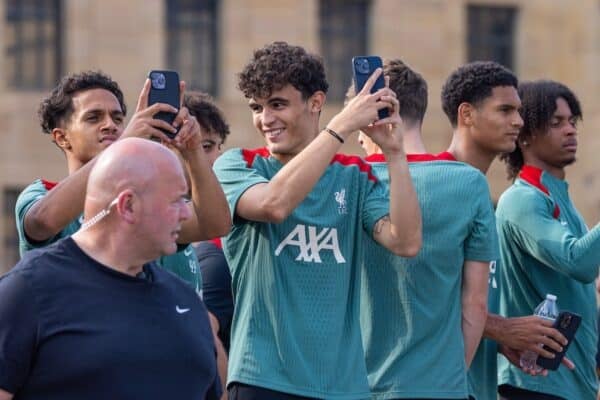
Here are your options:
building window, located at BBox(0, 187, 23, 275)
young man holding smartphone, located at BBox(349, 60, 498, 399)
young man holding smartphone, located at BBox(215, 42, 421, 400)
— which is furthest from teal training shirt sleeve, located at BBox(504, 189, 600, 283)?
building window, located at BBox(0, 187, 23, 275)

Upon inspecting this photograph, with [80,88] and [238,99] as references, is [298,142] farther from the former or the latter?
[238,99]

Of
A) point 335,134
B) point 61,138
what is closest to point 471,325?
point 335,134

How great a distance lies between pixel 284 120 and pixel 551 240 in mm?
1693

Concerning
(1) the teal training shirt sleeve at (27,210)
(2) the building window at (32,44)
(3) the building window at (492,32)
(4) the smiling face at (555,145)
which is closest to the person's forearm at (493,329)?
(4) the smiling face at (555,145)

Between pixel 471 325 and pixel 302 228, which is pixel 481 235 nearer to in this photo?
pixel 471 325

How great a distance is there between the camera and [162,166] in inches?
238

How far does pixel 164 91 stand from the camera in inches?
276

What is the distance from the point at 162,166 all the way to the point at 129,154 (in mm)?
116

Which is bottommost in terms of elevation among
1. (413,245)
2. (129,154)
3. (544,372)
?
(544,372)

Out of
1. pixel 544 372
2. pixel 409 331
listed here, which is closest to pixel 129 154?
pixel 409 331

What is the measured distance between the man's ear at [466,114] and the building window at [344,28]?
18.4m

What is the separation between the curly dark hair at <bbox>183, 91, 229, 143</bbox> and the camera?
28.8 ft

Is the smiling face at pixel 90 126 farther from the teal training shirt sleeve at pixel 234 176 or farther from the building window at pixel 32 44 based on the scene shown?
the building window at pixel 32 44

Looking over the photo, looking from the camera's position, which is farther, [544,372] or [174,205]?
[544,372]
